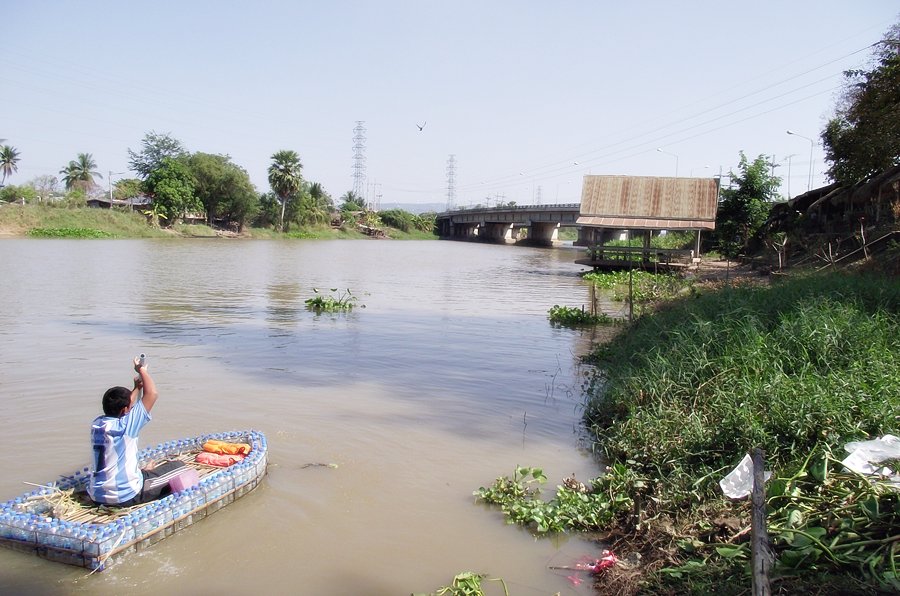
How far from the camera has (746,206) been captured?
30.3 metres

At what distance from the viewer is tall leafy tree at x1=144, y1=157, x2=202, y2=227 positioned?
183 ft

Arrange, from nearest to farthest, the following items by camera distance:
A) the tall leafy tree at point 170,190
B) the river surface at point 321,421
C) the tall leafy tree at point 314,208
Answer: the river surface at point 321,421 < the tall leafy tree at point 170,190 < the tall leafy tree at point 314,208

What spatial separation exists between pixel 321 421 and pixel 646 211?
25.6 m

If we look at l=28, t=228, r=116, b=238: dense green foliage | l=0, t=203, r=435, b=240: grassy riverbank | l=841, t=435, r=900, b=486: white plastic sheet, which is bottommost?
l=841, t=435, r=900, b=486: white plastic sheet

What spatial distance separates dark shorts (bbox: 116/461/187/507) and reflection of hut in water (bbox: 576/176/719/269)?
24034 mm

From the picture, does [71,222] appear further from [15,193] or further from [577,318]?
[577,318]

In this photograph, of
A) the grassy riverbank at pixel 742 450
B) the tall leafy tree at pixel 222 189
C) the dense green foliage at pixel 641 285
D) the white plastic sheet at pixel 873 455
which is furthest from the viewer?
the tall leafy tree at pixel 222 189

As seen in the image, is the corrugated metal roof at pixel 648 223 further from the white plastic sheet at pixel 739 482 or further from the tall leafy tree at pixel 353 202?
the tall leafy tree at pixel 353 202

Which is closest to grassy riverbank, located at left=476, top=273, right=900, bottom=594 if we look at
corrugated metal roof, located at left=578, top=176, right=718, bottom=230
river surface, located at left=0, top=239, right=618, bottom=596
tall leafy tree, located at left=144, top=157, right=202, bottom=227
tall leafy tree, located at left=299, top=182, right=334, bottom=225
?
river surface, located at left=0, top=239, right=618, bottom=596

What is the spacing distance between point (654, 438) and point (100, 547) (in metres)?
4.54

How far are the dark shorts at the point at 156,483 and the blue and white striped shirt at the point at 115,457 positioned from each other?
5 centimetres

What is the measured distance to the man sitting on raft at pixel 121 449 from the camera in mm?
4902

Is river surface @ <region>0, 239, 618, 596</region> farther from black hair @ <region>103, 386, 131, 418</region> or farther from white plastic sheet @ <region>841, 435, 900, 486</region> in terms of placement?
white plastic sheet @ <region>841, 435, 900, 486</region>

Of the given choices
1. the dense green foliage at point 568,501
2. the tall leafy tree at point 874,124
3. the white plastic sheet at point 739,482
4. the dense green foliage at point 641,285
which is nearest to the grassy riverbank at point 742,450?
the dense green foliage at point 568,501
